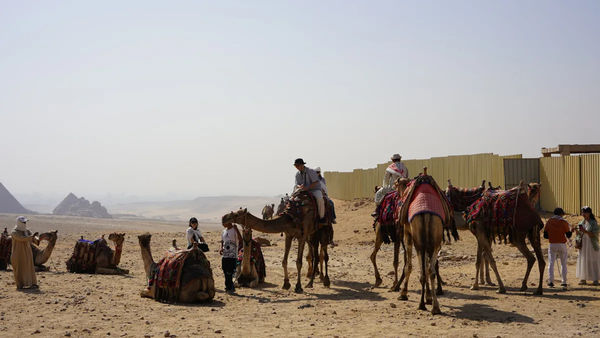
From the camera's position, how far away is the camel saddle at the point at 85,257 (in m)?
16.2

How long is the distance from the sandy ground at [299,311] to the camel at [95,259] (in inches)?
18.6

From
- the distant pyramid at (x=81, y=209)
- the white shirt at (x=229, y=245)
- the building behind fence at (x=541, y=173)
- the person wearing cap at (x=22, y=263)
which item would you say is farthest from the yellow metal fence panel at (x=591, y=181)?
the distant pyramid at (x=81, y=209)

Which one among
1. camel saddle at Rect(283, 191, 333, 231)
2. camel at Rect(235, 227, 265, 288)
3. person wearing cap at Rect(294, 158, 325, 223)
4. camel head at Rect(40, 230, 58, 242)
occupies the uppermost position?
person wearing cap at Rect(294, 158, 325, 223)

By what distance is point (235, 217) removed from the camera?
41.5 ft

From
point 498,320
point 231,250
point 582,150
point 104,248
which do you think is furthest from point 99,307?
point 582,150

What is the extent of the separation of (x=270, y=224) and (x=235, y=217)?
41.7 inches

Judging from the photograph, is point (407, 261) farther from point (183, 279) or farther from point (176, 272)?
point (176, 272)

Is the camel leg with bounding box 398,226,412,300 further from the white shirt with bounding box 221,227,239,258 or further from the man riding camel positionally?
the white shirt with bounding box 221,227,239,258

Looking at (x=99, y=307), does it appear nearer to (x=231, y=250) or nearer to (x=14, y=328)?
(x=14, y=328)

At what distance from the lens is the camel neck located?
13.0m

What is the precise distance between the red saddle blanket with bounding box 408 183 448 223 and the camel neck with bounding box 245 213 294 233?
132 inches

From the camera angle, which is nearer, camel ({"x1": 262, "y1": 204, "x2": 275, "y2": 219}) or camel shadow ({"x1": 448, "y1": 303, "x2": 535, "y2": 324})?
camel shadow ({"x1": 448, "y1": 303, "x2": 535, "y2": 324})

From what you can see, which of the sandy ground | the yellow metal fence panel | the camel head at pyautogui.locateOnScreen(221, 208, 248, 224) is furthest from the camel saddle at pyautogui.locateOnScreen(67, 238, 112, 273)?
the yellow metal fence panel

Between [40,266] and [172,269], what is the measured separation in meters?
6.79
